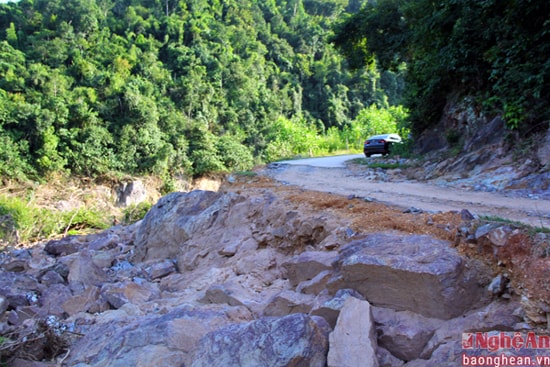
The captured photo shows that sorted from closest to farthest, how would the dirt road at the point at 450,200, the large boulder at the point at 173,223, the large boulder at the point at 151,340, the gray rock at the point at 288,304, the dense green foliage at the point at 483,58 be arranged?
1. the large boulder at the point at 151,340
2. the gray rock at the point at 288,304
3. the dirt road at the point at 450,200
4. the large boulder at the point at 173,223
5. the dense green foliage at the point at 483,58

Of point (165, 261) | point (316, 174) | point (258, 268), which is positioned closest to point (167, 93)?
point (316, 174)

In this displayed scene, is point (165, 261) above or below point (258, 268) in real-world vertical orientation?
below

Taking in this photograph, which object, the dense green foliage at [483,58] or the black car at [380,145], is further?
the black car at [380,145]

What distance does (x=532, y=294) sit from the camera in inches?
110

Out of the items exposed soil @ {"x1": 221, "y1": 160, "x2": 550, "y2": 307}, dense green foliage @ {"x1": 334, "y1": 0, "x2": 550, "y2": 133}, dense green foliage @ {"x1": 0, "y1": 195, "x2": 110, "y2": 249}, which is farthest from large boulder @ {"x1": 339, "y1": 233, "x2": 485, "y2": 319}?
dense green foliage @ {"x1": 0, "y1": 195, "x2": 110, "y2": 249}

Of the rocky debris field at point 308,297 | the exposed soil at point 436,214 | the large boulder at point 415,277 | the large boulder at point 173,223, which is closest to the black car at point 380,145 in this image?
the exposed soil at point 436,214

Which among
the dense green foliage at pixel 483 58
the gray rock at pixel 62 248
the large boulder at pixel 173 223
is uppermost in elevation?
the dense green foliage at pixel 483 58

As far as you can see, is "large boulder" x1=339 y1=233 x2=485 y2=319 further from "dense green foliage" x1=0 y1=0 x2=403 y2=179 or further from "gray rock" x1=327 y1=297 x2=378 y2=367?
"dense green foliage" x1=0 y1=0 x2=403 y2=179

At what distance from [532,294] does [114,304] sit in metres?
5.29

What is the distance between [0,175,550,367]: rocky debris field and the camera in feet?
10.2

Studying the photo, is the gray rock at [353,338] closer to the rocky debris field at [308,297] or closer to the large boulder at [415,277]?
the rocky debris field at [308,297]

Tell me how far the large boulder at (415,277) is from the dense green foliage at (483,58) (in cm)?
679

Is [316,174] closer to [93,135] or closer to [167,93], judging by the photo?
[93,135]

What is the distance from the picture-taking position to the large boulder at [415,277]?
3.27 metres
